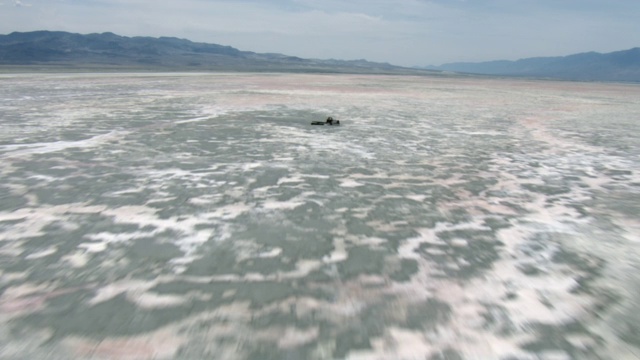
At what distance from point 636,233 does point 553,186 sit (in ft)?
4.56

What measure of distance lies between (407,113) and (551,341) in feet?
34.3

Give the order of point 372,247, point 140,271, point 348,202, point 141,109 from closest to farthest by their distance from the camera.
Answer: point 140,271, point 372,247, point 348,202, point 141,109

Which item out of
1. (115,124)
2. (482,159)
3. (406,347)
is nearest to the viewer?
(406,347)

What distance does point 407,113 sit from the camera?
12117 mm

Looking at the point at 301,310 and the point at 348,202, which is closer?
the point at 301,310

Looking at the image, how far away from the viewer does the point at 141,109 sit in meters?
11.6

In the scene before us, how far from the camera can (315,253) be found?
10.1 ft

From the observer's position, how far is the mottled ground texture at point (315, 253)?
6.91 ft

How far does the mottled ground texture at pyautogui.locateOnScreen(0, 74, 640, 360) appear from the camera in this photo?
2107 mm

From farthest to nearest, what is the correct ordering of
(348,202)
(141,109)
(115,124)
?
(141,109)
(115,124)
(348,202)

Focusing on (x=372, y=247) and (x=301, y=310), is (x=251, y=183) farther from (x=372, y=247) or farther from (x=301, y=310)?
(x=301, y=310)

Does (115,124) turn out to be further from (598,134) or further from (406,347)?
(598,134)

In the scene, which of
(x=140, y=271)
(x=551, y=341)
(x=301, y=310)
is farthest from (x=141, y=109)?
(x=551, y=341)

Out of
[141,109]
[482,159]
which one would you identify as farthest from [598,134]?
[141,109]
